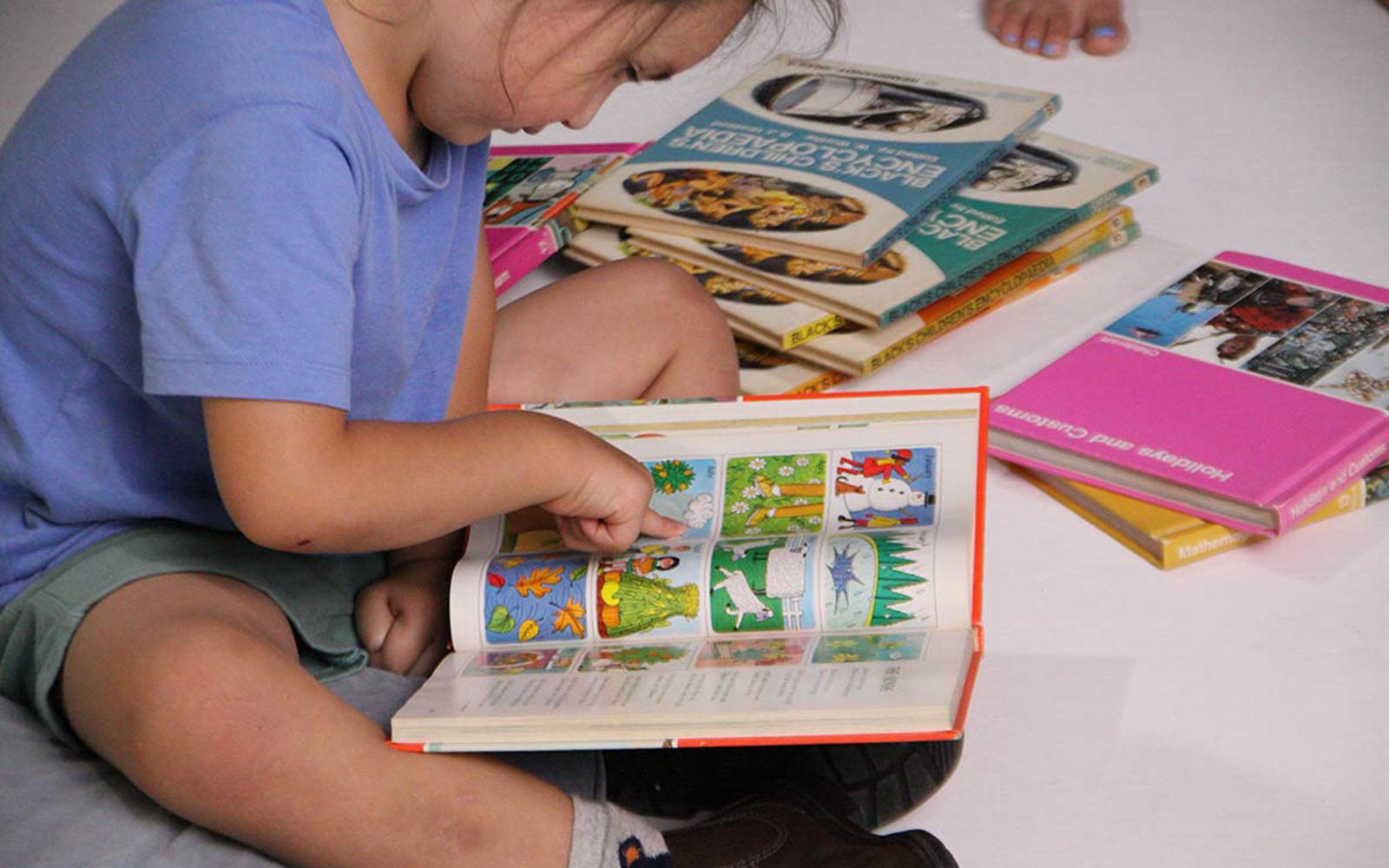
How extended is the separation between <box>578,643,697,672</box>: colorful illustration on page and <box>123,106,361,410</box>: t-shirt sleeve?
0.20m

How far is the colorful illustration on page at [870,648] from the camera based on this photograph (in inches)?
33.5

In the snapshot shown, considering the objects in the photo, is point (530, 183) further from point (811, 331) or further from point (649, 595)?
point (649, 595)

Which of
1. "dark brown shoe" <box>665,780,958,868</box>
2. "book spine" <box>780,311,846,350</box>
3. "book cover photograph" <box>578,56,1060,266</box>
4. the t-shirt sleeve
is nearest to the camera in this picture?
the t-shirt sleeve

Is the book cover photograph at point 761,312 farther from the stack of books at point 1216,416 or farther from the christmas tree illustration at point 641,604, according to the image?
the christmas tree illustration at point 641,604

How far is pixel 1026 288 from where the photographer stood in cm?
150

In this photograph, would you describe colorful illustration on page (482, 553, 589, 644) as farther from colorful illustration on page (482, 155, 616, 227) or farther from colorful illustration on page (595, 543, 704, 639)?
colorful illustration on page (482, 155, 616, 227)

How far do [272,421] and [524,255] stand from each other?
0.72 meters

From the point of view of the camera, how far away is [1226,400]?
4.15 ft

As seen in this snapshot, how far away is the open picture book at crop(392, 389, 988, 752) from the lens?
80 cm

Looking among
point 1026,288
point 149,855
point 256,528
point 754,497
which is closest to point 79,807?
point 149,855

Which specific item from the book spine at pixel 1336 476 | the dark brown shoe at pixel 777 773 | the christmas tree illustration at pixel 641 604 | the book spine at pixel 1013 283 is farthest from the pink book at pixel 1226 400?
→ the christmas tree illustration at pixel 641 604

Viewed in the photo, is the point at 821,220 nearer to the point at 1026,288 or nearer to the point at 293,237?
the point at 1026,288

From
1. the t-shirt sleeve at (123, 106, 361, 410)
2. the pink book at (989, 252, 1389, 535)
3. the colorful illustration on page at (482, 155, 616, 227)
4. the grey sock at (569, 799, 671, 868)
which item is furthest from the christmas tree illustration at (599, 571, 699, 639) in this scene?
the colorful illustration on page at (482, 155, 616, 227)

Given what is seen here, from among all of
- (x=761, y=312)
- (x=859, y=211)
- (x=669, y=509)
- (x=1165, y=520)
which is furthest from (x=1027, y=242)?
(x=669, y=509)
